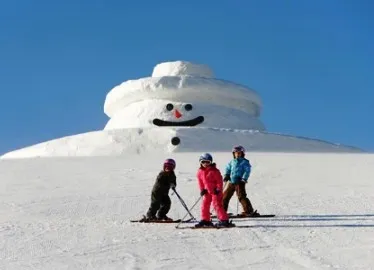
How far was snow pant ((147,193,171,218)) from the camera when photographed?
7539 mm

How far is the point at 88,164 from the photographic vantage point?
1402 cm

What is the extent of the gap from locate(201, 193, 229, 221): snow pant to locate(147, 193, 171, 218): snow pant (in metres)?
0.81

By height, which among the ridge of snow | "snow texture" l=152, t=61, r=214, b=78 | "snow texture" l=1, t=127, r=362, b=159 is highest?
"snow texture" l=152, t=61, r=214, b=78

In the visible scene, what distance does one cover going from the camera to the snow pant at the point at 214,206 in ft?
22.2

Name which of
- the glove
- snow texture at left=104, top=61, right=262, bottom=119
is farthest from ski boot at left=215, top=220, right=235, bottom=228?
snow texture at left=104, top=61, right=262, bottom=119

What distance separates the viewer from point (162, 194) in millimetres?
7684

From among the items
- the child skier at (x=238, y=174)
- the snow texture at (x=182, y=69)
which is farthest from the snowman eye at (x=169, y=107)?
the child skier at (x=238, y=174)

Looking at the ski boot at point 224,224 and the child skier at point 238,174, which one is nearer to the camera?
the ski boot at point 224,224

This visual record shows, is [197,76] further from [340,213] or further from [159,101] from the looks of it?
[340,213]

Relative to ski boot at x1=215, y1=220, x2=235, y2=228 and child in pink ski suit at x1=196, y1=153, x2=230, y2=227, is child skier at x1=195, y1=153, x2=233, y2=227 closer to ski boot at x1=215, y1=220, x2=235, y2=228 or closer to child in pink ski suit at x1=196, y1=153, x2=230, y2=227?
child in pink ski suit at x1=196, y1=153, x2=230, y2=227

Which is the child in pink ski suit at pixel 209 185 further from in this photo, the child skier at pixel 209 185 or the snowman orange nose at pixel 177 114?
the snowman orange nose at pixel 177 114

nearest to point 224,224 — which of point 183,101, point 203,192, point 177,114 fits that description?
point 203,192

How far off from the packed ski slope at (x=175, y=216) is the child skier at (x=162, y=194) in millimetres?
407

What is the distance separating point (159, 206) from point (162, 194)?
0.53 feet
